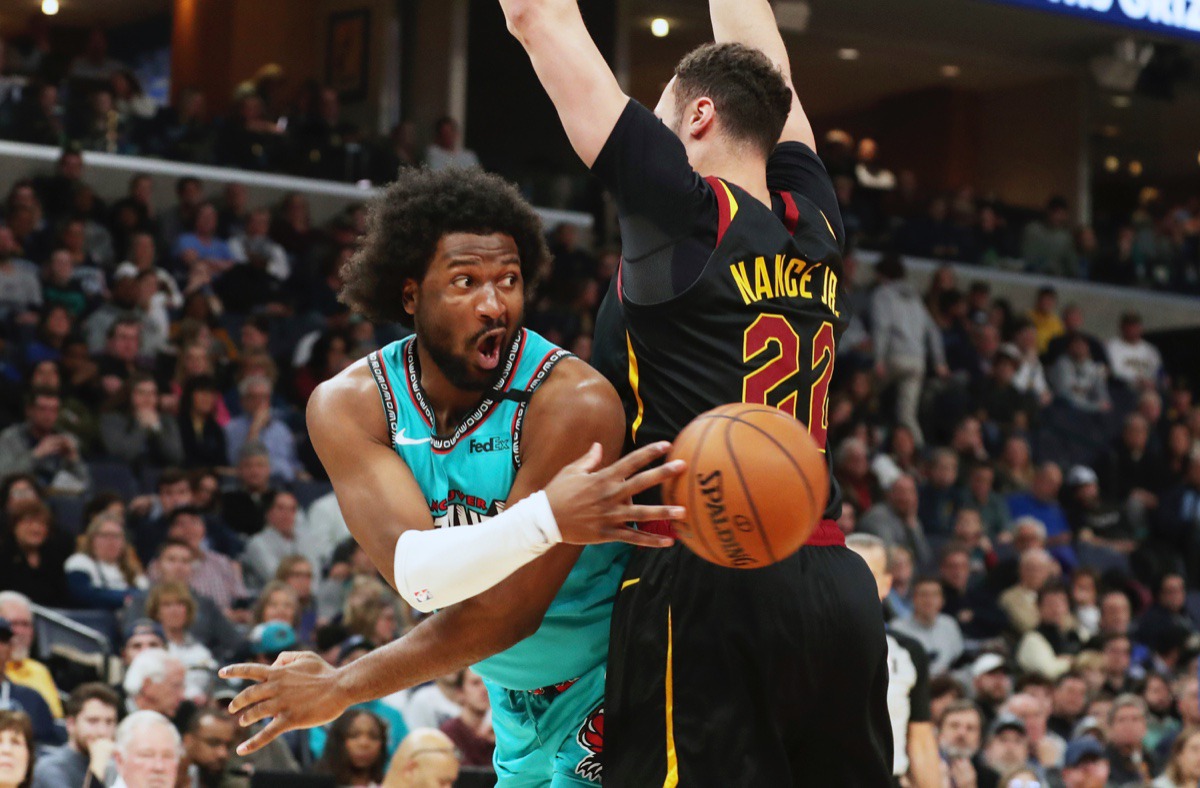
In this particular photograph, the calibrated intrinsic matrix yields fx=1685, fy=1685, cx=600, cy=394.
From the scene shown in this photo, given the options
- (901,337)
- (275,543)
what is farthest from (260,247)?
(901,337)

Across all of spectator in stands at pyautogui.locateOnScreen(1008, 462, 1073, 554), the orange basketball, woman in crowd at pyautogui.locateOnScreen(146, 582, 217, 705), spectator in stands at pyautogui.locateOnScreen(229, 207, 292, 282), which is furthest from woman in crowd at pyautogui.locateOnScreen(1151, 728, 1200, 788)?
spectator in stands at pyautogui.locateOnScreen(229, 207, 292, 282)

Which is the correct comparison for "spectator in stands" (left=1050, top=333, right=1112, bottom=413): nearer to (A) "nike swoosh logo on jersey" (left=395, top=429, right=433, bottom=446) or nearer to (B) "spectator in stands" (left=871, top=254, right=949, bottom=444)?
(B) "spectator in stands" (left=871, top=254, right=949, bottom=444)

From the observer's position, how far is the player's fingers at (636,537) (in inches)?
129

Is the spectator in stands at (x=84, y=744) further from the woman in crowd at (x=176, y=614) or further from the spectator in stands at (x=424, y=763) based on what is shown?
the woman in crowd at (x=176, y=614)

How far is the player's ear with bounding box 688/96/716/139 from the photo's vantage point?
374cm

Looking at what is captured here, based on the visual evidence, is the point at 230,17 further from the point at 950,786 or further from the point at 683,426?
the point at 683,426

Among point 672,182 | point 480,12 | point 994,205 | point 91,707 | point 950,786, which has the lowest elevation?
point 950,786

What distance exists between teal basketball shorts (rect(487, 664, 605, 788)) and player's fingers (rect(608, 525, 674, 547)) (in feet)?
2.58

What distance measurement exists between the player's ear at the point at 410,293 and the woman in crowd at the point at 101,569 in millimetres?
6108

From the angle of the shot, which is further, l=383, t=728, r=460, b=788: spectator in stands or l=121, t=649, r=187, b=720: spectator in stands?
l=121, t=649, r=187, b=720: spectator in stands

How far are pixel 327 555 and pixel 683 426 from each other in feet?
25.3

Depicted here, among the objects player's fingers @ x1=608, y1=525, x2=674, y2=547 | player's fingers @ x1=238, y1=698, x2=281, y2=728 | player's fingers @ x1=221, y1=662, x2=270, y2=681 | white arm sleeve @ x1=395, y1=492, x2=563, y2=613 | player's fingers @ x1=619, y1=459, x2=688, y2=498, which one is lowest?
player's fingers @ x1=238, y1=698, x2=281, y2=728

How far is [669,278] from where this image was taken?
3.53 metres

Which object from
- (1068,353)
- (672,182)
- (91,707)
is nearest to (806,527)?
(672,182)
